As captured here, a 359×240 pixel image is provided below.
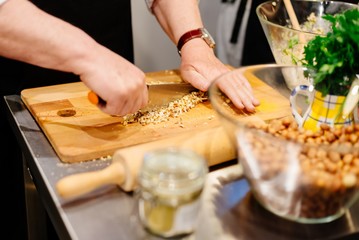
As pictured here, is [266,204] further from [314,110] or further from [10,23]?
[10,23]

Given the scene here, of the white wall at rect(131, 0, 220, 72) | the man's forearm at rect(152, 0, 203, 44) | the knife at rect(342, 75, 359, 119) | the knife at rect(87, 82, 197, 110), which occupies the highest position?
the man's forearm at rect(152, 0, 203, 44)

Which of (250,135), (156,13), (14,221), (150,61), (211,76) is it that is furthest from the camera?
(150,61)

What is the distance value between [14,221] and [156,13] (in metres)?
0.71

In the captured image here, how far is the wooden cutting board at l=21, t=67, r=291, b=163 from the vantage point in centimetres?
93

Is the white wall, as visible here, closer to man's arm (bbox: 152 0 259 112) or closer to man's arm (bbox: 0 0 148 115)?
man's arm (bbox: 152 0 259 112)

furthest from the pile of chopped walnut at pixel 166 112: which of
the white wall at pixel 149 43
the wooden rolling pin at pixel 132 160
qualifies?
the white wall at pixel 149 43

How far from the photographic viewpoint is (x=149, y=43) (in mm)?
2332

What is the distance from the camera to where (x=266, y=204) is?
0.76 metres

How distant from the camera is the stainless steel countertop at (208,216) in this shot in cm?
72

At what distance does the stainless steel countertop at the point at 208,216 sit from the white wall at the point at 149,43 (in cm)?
148

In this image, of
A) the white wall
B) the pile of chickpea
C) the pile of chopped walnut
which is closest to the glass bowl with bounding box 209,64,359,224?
the pile of chickpea

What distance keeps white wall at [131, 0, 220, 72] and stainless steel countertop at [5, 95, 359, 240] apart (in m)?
1.48

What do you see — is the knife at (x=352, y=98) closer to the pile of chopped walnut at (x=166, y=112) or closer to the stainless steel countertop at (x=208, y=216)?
the stainless steel countertop at (x=208, y=216)

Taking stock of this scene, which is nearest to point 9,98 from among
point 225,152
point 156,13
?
point 156,13
